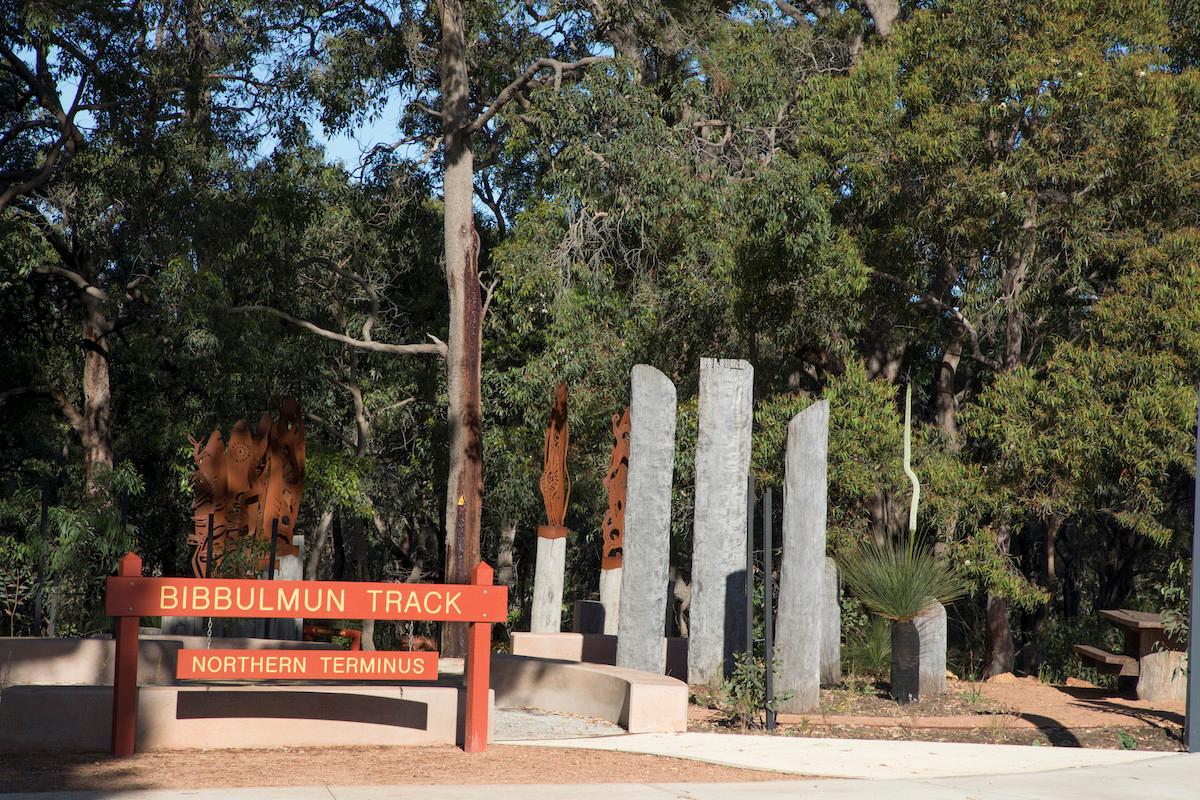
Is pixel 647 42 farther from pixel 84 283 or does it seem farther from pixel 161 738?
pixel 161 738

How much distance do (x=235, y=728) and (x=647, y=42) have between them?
15.7 m

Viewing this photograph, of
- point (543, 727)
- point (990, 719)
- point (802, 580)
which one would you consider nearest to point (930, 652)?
point (990, 719)

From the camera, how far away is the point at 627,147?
18281 mm

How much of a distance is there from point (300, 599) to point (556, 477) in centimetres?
659

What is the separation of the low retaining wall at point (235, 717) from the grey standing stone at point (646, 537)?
9.37 ft

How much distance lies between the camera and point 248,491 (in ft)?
45.1

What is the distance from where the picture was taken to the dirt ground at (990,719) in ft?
31.7

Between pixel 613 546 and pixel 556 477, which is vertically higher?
pixel 556 477

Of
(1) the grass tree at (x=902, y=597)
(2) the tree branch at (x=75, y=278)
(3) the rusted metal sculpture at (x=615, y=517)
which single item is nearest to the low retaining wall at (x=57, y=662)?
(3) the rusted metal sculpture at (x=615, y=517)

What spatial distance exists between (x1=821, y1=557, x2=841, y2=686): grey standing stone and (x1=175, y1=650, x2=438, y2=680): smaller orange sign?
4848 millimetres

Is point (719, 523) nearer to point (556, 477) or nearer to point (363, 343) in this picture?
point (556, 477)

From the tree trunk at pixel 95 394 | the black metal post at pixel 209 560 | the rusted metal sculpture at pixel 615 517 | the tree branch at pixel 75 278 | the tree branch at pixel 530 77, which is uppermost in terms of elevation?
the tree branch at pixel 530 77

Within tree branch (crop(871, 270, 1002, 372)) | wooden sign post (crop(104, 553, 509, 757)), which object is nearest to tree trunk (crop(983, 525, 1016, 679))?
tree branch (crop(871, 270, 1002, 372))

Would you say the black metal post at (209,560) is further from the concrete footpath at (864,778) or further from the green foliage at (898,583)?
the green foliage at (898,583)
